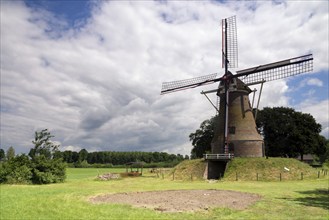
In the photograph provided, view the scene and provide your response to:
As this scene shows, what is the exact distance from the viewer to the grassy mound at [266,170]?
117 feet

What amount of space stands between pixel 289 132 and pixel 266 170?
96.1 ft

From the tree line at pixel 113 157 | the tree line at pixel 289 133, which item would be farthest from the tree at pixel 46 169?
the tree line at pixel 113 157

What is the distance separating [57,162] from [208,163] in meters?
17.5

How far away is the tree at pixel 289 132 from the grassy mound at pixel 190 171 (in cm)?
2764

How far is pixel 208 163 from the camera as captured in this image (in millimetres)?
40094

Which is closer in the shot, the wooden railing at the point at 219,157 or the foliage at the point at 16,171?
the foliage at the point at 16,171

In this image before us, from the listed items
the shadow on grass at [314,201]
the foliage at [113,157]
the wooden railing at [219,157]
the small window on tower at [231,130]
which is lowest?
the shadow on grass at [314,201]

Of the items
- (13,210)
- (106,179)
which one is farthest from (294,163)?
(13,210)

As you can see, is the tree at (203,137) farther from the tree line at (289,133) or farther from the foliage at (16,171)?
the foliage at (16,171)

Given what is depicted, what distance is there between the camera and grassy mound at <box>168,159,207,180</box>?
38.5 meters

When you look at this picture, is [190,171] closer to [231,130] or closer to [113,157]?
[231,130]

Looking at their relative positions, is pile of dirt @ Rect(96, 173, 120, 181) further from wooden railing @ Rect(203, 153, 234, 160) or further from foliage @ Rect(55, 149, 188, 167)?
foliage @ Rect(55, 149, 188, 167)

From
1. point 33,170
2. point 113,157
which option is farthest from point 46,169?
point 113,157

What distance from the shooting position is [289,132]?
6281 centimetres
